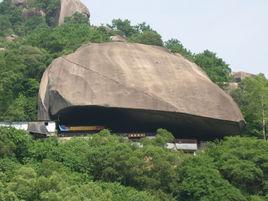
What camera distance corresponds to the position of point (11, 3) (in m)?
57.7

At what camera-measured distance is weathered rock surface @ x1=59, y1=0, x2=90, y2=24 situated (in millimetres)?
54031

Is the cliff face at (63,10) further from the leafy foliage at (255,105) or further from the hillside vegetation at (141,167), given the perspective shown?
the hillside vegetation at (141,167)

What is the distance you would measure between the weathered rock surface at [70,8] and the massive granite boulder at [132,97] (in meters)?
24.0

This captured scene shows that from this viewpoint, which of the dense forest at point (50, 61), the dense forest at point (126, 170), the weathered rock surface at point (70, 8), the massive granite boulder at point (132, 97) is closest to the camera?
the dense forest at point (126, 170)

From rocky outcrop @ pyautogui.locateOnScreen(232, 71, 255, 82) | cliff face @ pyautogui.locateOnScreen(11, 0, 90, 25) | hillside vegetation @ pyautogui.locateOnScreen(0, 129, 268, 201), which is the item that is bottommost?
hillside vegetation @ pyautogui.locateOnScreen(0, 129, 268, 201)

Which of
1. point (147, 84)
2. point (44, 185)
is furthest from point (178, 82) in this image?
point (44, 185)

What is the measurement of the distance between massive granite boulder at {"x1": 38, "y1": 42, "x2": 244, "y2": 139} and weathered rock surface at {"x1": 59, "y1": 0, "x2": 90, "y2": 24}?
24.0m

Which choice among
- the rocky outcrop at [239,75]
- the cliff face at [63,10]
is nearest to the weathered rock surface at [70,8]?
the cliff face at [63,10]

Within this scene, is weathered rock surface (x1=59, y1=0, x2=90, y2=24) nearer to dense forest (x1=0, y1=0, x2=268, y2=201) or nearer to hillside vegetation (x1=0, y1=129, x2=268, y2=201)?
dense forest (x1=0, y1=0, x2=268, y2=201)

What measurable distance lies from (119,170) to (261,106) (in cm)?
1007

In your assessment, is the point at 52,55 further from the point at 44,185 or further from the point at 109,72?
the point at 44,185


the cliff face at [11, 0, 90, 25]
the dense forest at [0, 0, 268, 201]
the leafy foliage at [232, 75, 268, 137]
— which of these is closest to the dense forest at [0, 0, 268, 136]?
the leafy foliage at [232, 75, 268, 137]

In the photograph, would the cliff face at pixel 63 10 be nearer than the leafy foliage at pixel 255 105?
No

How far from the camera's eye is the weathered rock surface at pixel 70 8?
177ft
